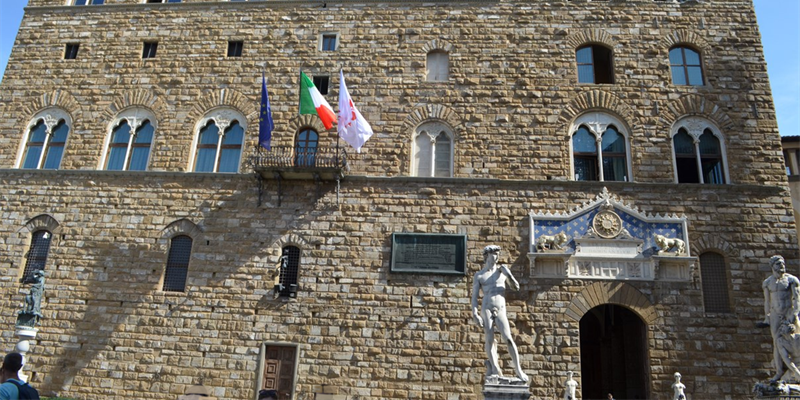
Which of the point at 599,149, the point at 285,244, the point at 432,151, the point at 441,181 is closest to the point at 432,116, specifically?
the point at 432,151

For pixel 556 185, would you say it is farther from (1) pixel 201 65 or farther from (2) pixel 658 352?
(1) pixel 201 65

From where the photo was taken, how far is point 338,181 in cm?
1435

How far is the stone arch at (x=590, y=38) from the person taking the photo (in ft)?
51.1

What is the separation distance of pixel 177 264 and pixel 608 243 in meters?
10.5

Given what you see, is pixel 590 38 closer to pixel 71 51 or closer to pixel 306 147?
pixel 306 147

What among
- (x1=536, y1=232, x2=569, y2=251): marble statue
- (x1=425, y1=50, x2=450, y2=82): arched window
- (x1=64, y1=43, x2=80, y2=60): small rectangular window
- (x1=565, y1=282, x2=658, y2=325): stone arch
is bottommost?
(x1=565, y1=282, x2=658, y2=325): stone arch

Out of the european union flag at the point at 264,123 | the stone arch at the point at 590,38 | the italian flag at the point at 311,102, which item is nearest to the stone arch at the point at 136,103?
the european union flag at the point at 264,123

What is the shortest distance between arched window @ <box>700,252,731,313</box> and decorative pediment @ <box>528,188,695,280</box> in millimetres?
568

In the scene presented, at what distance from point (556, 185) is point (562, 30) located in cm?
458

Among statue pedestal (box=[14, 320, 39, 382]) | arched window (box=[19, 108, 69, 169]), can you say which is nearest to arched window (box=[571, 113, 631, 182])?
statue pedestal (box=[14, 320, 39, 382])

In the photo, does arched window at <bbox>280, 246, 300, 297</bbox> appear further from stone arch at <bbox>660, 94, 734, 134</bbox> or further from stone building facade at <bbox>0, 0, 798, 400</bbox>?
stone arch at <bbox>660, 94, 734, 134</bbox>

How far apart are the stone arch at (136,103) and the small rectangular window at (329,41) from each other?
187 inches

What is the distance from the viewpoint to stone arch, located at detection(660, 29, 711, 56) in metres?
15.3

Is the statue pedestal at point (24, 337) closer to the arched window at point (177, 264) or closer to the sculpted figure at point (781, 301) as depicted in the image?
the arched window at point (177, 264)
